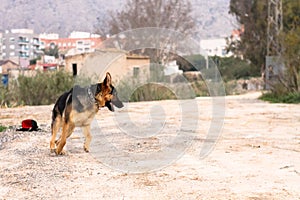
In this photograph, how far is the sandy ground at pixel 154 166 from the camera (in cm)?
444

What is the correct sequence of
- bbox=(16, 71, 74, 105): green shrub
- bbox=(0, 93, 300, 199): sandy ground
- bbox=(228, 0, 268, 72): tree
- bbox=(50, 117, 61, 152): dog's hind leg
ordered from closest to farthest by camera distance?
bbox=(0, 93, 300, 199): sandy ground < bbox=(50, 117, 61, 152): dog's hind leg < bbox=(16, 71, 74, 105): green shrub < bbox=(228, 0, 268, 72): tree

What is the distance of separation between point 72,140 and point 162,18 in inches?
1507

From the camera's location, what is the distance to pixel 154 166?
18.5 feet

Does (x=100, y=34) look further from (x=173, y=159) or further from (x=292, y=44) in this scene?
(x=173, y=159)

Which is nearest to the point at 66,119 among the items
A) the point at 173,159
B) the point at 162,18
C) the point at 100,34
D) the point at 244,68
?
the point at 173,159

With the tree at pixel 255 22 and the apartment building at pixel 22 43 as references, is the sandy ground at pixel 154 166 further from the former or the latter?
the apartment building at pixel 22 43

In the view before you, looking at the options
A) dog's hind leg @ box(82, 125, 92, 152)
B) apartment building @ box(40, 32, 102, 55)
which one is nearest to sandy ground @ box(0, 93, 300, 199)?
dog's hind leg @ box(82, 125, 92, 152)

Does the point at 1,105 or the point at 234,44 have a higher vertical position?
the point at 234,44

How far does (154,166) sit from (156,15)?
39.9m

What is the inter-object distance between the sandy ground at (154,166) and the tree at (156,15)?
36021mm

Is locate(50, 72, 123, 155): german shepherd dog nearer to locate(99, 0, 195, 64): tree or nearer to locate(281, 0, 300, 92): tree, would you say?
locate(281, 0, 300, 92): tree

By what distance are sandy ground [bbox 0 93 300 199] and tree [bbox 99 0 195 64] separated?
1418 inches

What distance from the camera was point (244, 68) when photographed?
42125 mm

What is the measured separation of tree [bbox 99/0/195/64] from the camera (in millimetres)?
44656
